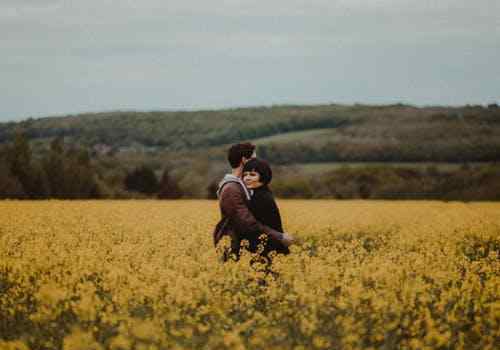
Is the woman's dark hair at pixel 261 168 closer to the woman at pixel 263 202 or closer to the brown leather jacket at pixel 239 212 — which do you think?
the woman at pixel 263 202

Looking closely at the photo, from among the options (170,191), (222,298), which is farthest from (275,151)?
(222,298)

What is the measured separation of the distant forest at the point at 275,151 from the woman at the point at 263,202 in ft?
96.5

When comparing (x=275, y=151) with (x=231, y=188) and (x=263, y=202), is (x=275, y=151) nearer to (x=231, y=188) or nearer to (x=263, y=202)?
(x=263, y=202)

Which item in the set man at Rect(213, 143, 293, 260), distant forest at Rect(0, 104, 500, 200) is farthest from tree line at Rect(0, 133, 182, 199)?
man at Rect(213, 143, 293, 260)

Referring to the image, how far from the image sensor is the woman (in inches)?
316

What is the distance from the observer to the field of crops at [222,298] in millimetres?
5555

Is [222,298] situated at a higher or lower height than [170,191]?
higher

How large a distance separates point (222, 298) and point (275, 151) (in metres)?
62.8

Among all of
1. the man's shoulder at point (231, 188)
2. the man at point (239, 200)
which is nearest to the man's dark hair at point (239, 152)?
the man at point (239, 200)

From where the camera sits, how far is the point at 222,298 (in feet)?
22.8

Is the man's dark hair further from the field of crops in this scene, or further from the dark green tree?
the dark green tree

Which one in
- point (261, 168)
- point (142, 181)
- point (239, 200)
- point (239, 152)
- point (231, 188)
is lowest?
point (142, 181)

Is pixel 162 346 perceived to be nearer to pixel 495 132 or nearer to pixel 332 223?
pixel 332 223

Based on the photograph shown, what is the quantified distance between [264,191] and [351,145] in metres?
59.4
